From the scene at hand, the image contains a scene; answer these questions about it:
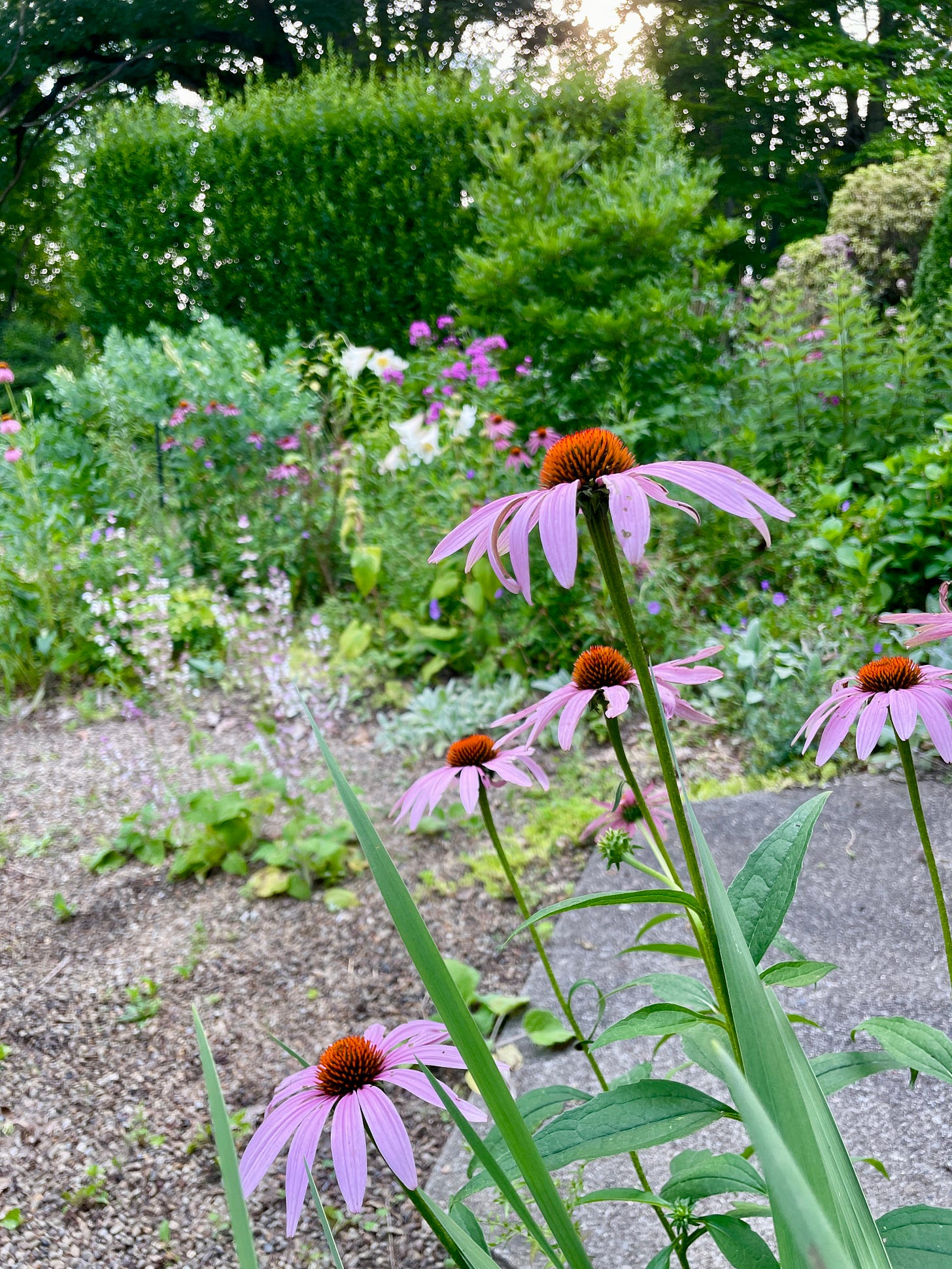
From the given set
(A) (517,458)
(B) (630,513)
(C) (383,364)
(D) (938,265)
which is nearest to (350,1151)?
(B) (630,513)

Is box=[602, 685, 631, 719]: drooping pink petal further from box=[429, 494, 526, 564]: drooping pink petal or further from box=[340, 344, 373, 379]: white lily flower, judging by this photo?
box=[340, 344, 373, 379]: white lily flower

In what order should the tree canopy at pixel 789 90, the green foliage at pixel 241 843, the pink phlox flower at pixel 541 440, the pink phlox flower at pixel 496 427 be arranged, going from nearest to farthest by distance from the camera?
the green foliage at pixel 241 843 < the pink phlox flower at pixel 541 440 < the pink phlox flower at pixel 496 427 < the tree canopy at pixel 789 90

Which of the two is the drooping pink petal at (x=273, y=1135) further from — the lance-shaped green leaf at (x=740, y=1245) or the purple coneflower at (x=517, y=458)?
the purple coneflower at (x=517, y=458)

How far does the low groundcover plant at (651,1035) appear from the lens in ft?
1.53

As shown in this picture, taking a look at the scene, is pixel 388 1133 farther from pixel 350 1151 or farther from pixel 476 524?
pixel 476 524

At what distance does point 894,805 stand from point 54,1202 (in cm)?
202

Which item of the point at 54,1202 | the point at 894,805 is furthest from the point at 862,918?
the point at 54,1202

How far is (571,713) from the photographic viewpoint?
923 millimetres

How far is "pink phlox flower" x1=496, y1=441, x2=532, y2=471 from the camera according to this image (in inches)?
141

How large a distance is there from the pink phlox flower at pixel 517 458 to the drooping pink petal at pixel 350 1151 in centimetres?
Result: 306

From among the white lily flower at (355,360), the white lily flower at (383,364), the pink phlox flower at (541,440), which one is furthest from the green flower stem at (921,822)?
the white lily flower at (355,360)

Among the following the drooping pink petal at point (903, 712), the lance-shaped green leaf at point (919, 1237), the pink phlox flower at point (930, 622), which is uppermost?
the pink phlox flower at point (930, 622)

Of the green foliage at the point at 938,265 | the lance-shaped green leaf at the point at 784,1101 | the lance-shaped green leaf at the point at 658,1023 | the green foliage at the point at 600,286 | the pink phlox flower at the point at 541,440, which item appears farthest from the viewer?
the green foliage at the point at 938,265

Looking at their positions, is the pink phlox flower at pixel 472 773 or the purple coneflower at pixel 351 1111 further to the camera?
the pink phlox flower at pixel 472 773
